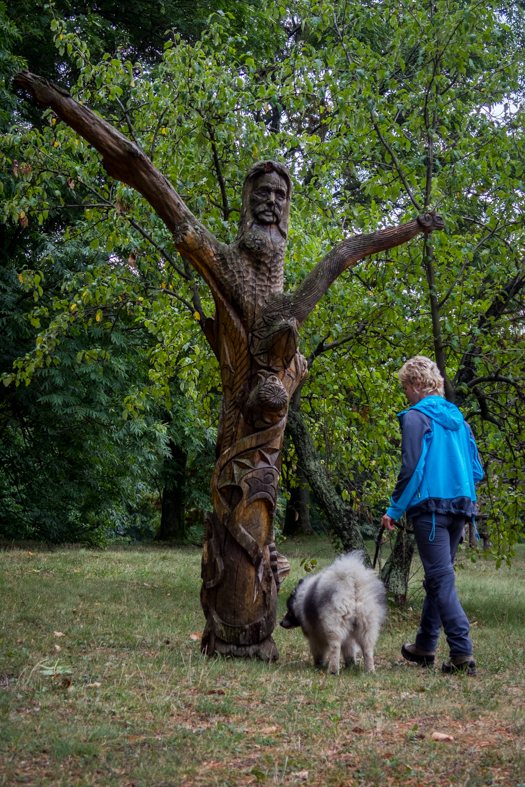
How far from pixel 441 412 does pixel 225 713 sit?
9.41 feet

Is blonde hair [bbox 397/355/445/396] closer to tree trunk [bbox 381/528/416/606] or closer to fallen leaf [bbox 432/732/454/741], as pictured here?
fallen leaf [bbox 432/732/454/741]

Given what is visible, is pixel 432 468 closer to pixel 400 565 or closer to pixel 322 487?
pixel 322 487

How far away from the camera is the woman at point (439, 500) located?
5.58 meters

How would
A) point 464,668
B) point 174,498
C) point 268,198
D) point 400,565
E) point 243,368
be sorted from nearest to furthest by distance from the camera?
point 464,668 < point 243,368 < point 268,198 < point 400,565 < point 174,498

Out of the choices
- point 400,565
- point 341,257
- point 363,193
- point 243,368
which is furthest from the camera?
point 400,565

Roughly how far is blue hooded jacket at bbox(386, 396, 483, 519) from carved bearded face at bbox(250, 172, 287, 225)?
2.15m

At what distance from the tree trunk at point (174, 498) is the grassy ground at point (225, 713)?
43.0ft

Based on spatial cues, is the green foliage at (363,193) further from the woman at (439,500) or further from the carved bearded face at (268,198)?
the woman at (439,500)

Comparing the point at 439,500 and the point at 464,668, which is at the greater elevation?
the point at 439,500

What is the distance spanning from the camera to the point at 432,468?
571 centimetres

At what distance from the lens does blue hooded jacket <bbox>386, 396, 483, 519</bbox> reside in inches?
223

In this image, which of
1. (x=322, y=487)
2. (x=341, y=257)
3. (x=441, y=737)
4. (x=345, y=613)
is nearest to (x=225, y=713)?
(x=441, y=737)

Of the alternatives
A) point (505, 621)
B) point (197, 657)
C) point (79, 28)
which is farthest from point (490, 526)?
point (79, 28)

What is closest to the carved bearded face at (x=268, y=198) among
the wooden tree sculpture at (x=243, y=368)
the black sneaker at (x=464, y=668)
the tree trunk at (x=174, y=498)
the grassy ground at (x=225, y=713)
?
the wooden tree sculpture at (x=243, y=368)
